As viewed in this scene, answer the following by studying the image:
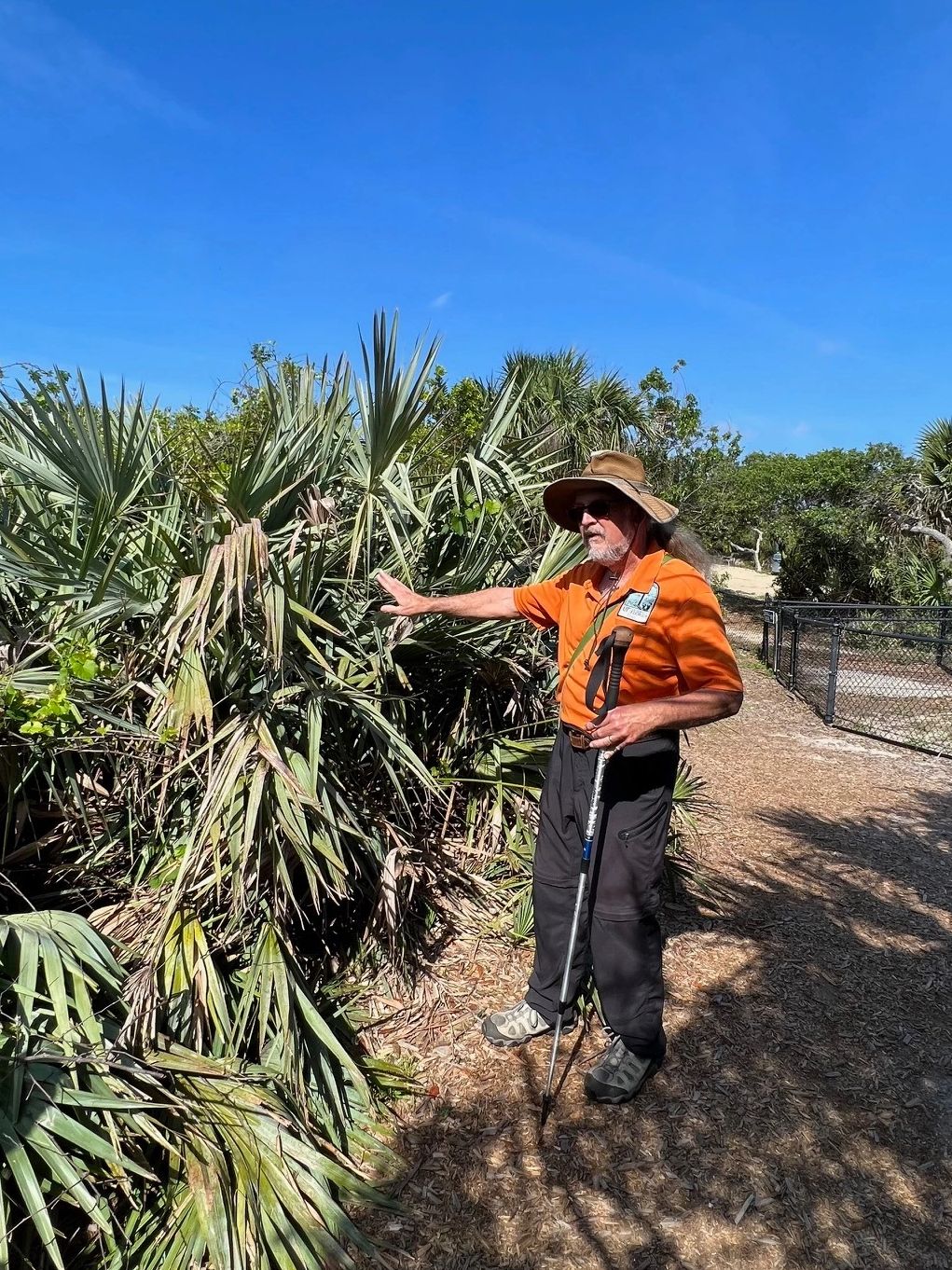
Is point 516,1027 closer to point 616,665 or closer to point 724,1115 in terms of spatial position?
point 724,1115

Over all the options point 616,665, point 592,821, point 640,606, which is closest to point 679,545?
point 640,606

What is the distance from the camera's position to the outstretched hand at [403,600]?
2.99 m

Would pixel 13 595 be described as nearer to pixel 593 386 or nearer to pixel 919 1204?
pixel 919 1204

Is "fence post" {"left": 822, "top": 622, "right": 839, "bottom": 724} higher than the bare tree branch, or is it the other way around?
the bare tree branch

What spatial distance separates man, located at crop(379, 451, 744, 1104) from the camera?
8.17ft

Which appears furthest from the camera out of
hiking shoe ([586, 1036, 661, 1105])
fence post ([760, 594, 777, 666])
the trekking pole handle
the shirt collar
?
fence post ([760, 594, 777, 666])

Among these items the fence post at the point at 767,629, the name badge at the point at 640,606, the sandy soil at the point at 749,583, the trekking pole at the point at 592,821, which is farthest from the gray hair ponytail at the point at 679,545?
the sandy soil at the point at 749,583

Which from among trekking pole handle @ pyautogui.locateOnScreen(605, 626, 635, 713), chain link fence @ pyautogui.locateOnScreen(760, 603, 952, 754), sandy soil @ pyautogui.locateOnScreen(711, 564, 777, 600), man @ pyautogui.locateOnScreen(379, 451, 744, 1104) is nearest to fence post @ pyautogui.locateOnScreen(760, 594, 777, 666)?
chain link fence @ pyautogui.locateOnScreen(760, 603, 952, 754)

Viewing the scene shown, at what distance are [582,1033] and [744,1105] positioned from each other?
62cm

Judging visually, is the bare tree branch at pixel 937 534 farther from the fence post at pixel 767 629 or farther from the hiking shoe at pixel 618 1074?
the hiking shoe at pixel 618 1074

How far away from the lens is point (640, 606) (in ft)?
8.35

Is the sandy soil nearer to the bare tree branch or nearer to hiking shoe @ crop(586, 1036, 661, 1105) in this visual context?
the bare tree branch

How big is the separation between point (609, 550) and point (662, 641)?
418 millimetres

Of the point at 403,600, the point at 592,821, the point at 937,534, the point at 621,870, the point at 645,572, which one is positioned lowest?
the point at 621,870
